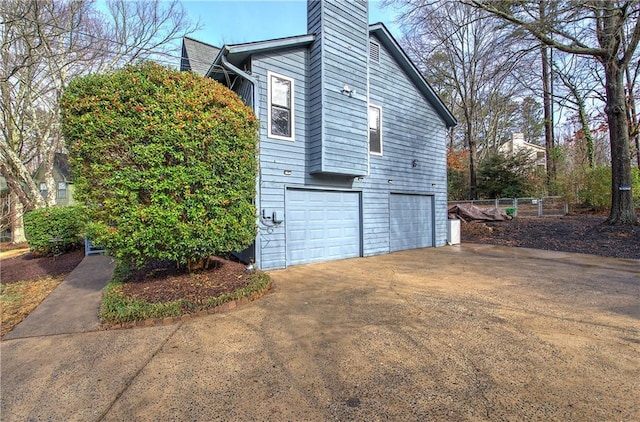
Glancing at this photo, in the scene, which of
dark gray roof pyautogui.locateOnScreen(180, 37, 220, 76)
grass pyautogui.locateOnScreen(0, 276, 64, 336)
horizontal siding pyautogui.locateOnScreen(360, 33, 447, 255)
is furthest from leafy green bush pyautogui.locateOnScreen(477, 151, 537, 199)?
grass pyautogui.locateOnScreen(0, 276, 64, 336)

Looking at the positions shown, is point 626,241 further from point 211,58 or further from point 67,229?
point 67,229

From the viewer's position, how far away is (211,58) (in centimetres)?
1037

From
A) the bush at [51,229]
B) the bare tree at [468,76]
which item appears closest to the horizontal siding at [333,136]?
the bare tree at [468,76]

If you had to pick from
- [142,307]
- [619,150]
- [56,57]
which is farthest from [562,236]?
[56,57]

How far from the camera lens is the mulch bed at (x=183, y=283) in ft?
13.2

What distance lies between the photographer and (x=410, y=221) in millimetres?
9164

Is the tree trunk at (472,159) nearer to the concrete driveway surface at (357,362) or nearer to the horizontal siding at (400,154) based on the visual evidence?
the horizontal siding at (400,154)

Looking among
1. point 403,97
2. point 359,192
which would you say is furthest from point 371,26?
point 359,192

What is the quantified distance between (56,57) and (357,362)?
14670 mm

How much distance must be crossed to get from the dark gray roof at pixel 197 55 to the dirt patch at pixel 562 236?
10860 mm

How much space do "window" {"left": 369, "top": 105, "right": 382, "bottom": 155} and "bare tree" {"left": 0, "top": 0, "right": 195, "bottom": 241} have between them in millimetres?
9741

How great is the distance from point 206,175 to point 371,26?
645cm

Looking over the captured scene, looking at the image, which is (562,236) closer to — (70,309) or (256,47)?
(256,47)

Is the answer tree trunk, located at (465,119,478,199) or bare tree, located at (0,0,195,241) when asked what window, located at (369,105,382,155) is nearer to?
bare tree, located at (0,0,195,241)
